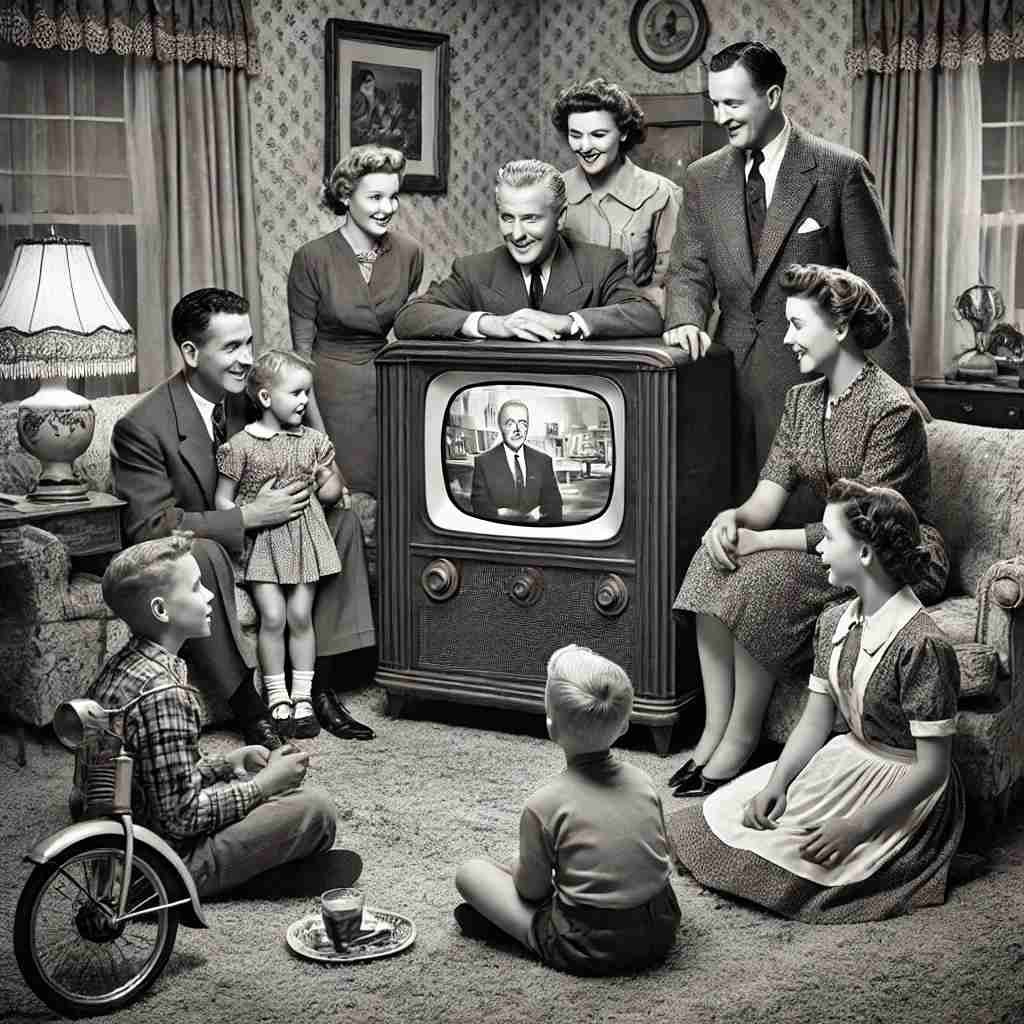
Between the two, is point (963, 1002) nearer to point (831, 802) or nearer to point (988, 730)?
point (831, 802)

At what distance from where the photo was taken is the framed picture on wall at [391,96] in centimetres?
665

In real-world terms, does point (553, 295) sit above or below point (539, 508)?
above

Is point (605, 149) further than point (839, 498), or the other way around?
point (605, 149)

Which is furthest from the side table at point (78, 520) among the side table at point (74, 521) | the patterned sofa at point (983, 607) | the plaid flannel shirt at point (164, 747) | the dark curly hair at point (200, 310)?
the patterned sofa at point (983, 607)

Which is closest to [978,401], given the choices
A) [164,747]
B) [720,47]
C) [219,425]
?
[720,47]

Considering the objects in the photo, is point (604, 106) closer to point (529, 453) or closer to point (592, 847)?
point (529, 453)

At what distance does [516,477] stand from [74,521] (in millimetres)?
1157

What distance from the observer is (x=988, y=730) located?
3412 millimetres

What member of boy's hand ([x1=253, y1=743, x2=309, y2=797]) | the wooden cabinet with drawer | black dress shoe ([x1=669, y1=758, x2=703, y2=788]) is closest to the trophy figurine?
the wooden cabinet with drawer

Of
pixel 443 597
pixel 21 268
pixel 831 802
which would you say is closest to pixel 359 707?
pixel 443 597

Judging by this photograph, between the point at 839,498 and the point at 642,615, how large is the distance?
3.41ft

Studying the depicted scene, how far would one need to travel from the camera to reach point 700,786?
384 centimetres

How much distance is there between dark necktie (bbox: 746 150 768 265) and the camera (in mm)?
4207

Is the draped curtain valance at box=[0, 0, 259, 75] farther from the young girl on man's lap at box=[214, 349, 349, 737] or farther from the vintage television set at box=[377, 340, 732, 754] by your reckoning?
the vintage television set at box=[377, 340, 732, 754]
